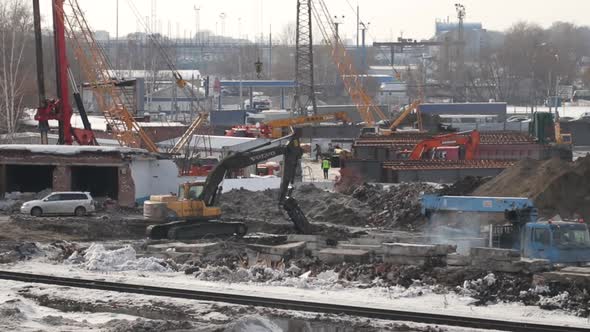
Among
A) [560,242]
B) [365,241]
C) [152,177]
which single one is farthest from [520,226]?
[152,177]

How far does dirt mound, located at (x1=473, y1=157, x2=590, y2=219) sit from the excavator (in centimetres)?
661

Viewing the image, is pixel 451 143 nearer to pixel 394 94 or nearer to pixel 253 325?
pixel 253 325

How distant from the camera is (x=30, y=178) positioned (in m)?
40.5

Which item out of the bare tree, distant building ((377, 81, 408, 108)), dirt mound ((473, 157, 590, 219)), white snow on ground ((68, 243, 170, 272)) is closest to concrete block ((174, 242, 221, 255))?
white snow on ground ((68, 243, 170, 272))

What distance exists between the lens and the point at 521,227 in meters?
25.1

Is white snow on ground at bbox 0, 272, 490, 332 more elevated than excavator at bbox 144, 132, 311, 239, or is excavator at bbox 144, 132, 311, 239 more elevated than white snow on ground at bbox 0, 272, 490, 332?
excavator at bbox 144, 132, 311, 239

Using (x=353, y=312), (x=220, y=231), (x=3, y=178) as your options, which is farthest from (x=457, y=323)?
(x=3, y=178)

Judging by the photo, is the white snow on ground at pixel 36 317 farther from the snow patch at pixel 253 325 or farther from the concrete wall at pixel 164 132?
the concrete wall at pixel 164 132

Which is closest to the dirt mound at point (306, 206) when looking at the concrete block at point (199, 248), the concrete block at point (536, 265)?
the concrete block at point (199, 248)

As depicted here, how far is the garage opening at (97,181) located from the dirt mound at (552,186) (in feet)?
43.9

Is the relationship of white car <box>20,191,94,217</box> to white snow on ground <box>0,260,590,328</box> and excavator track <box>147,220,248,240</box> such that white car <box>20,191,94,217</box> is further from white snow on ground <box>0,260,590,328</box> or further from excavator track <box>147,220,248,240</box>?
white snow on ground <box>0,260,590,328</box>

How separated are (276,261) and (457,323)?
760 cm

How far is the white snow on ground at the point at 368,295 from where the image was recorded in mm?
17922

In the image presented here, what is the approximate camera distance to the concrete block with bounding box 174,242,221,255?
25406mm
